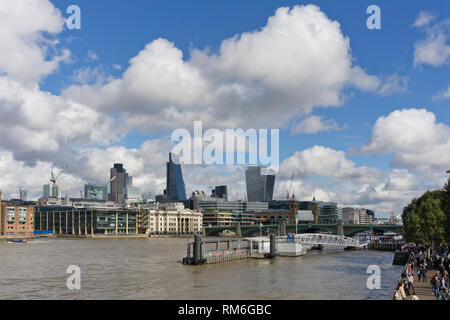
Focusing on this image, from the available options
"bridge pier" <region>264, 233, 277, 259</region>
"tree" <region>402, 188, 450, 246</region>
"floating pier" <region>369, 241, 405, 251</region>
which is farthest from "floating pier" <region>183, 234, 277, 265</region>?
"floating pier" <region>369, 241, 405, 251</region>

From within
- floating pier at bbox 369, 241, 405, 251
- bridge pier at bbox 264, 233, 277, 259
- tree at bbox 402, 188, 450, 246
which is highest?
tree at bbox 402, 188, 450, 246

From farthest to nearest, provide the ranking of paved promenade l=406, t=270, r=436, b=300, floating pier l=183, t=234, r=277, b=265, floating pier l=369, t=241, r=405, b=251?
1. floating pier l=369, t=241, r=405, b=251
2. floating pier l=183, t=234, r=277, b=265
3. paved promenade l=406, t=270, r=436, b=300

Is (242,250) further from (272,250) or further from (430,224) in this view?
(430,224)

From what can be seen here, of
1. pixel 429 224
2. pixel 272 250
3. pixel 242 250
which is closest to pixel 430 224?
pixel 429 224

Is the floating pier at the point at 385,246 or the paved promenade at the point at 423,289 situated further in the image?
the floating pier at the point at 385,246

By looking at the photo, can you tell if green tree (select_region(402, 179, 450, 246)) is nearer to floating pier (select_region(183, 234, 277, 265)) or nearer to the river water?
the river water

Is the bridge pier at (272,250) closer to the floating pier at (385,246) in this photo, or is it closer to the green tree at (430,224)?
the green tree at (430,224)

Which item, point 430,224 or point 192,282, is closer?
point 192,282

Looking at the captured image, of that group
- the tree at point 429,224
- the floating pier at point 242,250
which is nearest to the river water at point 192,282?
the floating pier at point 242,250

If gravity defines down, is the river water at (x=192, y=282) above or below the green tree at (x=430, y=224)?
below

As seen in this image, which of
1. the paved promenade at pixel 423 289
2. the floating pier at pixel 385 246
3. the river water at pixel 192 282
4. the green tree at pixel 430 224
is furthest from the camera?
the floating pier at pixel 385 246

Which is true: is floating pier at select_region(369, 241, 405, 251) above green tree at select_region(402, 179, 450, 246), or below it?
below
